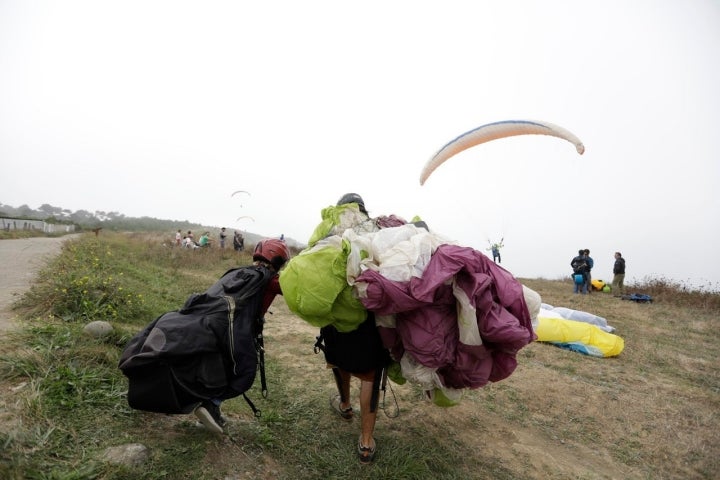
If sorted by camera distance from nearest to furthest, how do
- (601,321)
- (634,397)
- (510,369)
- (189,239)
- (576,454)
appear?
(510,369)
(576,454)
(634,397)
(601,321)
(189,239)

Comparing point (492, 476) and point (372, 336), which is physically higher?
point (372, 336)

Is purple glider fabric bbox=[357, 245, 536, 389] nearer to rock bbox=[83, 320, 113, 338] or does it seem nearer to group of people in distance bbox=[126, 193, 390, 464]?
group of people in distance bbox=[126, 193, 390, 464]

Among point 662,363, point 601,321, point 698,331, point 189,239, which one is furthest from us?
point 189,239

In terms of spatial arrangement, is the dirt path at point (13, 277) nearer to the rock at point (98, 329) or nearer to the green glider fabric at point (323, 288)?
the rock at point (98, 329)

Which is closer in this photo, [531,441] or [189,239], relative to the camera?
[531,441]

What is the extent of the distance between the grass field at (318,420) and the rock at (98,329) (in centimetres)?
8

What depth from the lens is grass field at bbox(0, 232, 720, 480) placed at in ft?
6.42

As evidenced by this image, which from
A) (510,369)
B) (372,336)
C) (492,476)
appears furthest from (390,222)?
(492,476)

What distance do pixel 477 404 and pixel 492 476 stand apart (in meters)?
1.11

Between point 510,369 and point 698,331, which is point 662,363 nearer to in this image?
point 698,331

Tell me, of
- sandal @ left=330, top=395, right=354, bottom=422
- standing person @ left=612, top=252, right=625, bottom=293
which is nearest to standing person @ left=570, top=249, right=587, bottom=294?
standing person @ left=612, top=252, right=625, bottom=293

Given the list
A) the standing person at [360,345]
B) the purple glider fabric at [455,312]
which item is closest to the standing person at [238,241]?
the standing person at [360,345]

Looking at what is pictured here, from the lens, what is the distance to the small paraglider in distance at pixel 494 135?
499 cm

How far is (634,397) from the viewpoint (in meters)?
4.04
